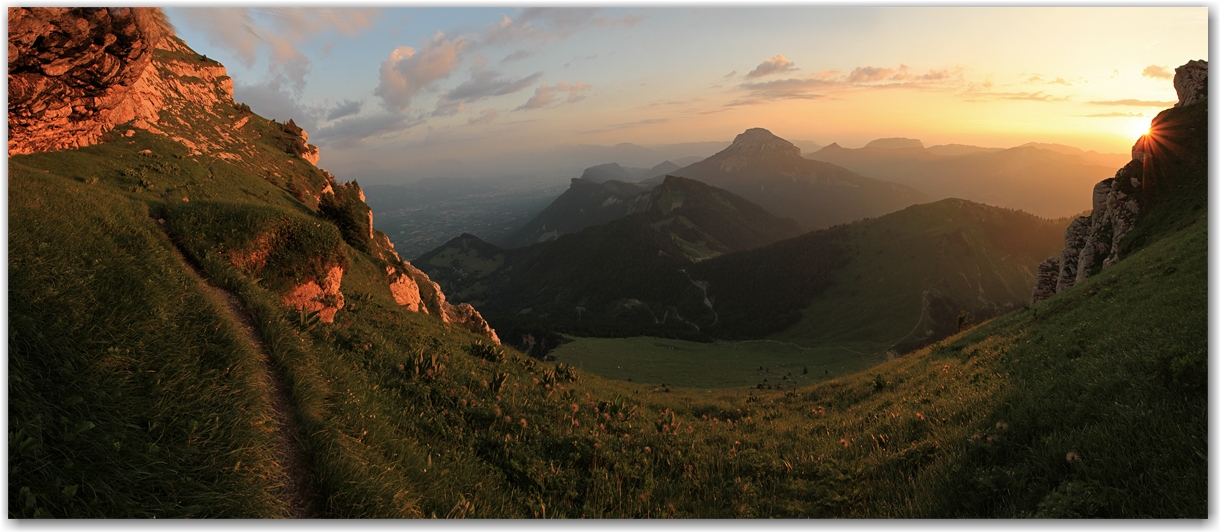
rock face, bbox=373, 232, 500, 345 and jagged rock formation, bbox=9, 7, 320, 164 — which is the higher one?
jagged rock formation, bbox=9, 7, 320, 164

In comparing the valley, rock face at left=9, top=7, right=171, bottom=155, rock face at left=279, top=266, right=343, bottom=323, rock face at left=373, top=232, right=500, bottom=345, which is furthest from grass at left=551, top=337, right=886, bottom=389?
rock face at left=9, top=7, right=171, bottom=155

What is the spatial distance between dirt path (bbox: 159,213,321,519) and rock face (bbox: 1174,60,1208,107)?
3249 inches

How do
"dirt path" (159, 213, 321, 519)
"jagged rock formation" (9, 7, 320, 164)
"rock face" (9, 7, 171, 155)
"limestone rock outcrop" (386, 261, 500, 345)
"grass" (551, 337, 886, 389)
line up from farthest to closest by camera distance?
"grass" (551, 337, 886, 389) → "limestone rock outcrop" (386, 261, 500, 345) → "jagged rock formation" (9, 7, 320, 164) → "rock face" (9, 7, 171, 155) → "dirt path" (159, 213, 321, 519)

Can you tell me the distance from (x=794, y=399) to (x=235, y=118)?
5376 centimetres

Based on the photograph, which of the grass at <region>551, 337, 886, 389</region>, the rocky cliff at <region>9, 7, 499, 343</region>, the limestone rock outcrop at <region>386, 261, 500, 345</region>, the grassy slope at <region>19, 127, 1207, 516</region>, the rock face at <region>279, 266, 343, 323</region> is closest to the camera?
the grassy slope at <region>19, 127, 1207, 516</region>

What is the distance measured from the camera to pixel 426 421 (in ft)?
25.4

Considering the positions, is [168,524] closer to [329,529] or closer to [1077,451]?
[329,529]

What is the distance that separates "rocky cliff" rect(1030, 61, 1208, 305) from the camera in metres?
41.2

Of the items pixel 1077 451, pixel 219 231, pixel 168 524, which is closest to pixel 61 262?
pixel 168 524

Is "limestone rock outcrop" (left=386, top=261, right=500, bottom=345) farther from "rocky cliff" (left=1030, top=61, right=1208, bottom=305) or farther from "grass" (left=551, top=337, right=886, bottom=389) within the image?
"rocky cliff" (left=1030, top=61, right=1208, bottom=305)

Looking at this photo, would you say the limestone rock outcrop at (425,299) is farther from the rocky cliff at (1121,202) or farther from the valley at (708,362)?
the rocky cliff at (1121,202)

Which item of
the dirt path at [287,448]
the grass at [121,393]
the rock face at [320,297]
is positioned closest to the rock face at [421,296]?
the rock face at [320,297]

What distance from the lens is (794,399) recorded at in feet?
55.3

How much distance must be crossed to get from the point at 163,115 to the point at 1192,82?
340 feet
